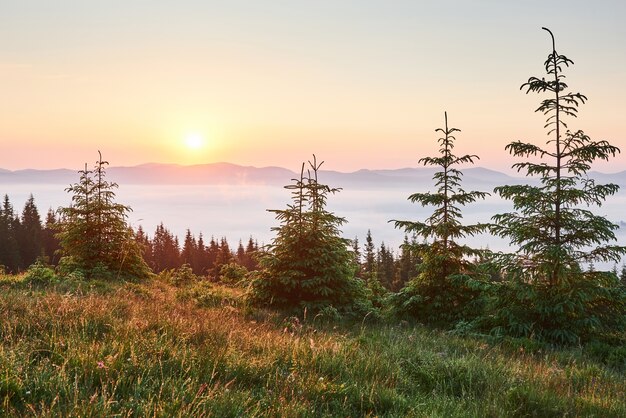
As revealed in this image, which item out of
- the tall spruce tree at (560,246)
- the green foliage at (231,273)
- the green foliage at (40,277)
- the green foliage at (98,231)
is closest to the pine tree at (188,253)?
the green foliage at (231,273)

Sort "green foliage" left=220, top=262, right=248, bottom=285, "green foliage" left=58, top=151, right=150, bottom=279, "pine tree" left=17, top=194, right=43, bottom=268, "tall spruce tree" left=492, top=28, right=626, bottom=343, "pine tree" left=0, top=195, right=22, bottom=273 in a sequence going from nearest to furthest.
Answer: "tall spruce tree" left=492, top=28, right=626, bottom=343 → "green foliage" left=58, top=151, right=150, bottom=279 → "green foliage" left=220, top=262, right=248, bottom=285 → "pine tree" left=0, top=195, right=22, bottom=273 → "pine tree" left=17, top=194, right=43, bottom=268

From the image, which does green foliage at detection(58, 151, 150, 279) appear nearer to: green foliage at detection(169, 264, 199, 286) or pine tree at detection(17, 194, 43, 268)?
green foliage at detection(169, 264, 199, 286)

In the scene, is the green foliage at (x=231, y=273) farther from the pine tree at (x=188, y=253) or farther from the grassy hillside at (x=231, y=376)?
the pine tree at (x=188, y=253)

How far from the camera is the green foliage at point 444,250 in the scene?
12656mm

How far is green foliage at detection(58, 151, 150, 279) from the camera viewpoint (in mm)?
17078

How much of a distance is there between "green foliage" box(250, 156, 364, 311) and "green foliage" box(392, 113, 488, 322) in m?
2.15

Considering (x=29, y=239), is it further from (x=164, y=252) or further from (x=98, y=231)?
(x=98, y=231)

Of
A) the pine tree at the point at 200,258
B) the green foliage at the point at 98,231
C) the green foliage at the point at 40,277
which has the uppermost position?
the green foliage at the point at 98,231

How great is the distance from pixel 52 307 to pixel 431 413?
595 centimetres

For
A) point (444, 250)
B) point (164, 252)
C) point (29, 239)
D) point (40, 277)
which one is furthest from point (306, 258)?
point (164, 252)

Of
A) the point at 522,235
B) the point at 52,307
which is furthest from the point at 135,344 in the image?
the point at 522,235

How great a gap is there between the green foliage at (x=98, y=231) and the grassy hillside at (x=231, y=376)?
10.4m

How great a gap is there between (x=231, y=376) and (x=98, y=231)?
49.6 ft

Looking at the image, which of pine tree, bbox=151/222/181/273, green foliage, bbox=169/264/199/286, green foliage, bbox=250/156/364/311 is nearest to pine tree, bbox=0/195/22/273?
pine tree, bbox=151/222/181/273
